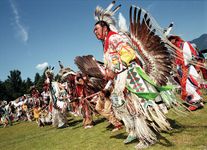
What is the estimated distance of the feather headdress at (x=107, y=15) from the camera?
13.3 feet

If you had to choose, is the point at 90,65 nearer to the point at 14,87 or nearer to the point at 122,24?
the point at 122,24

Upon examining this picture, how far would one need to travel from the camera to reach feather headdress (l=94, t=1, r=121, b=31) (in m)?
4.06

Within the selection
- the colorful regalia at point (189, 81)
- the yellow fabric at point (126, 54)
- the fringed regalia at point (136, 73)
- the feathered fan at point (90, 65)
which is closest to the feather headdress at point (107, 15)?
the fringed regalia at point (136, 73)

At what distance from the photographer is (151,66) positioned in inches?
166

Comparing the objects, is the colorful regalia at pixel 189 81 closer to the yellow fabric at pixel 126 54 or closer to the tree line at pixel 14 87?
the yellow fabric at pixel 126 54

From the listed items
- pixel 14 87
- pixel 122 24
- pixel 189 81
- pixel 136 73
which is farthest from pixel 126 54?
pixel 14 87

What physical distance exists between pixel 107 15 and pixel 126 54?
2.78 feet

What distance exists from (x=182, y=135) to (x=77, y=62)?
10.9 feet

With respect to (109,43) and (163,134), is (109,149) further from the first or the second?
(109,43)

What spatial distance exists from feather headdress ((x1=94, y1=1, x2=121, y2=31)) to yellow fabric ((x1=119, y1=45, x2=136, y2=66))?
530mm

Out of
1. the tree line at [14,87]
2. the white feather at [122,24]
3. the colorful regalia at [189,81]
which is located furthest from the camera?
the tree line at [14,87]

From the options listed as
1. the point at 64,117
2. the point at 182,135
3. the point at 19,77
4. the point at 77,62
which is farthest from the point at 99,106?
the point at 19,77

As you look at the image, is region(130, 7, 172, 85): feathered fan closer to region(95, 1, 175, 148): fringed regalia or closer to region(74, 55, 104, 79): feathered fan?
region(95, 1, 175, 148): fringed regalia

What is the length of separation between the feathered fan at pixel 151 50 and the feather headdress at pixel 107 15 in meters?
0.34
